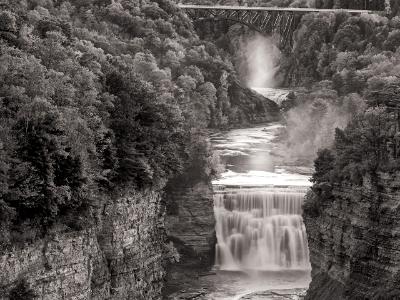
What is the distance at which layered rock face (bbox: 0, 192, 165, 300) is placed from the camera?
56625 millimetres

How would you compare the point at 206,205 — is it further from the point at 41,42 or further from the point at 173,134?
the point at 41,42

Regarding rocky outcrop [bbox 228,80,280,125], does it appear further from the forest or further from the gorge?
the forest

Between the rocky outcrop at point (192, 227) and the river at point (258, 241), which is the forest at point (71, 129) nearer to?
the rocky outcrop at point (192, 227)

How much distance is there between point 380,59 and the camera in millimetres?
117500

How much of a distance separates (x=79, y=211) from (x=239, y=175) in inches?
1814

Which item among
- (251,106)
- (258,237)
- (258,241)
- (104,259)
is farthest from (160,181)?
(251,106)

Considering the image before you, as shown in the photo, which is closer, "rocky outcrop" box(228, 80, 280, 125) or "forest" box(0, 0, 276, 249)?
"forest" box(0, 0, 276, 249)

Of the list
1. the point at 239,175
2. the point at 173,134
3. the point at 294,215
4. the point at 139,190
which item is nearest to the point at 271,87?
the point at 239,175

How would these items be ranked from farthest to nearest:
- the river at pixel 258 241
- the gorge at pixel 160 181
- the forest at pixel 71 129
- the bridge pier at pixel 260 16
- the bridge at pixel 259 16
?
the bridge pier at pixel 260 16 → the bridge at pixel 259 16 → the river at pixel 258 241 → the gorge at pixel 160 181 → the forest at pixel 71 129

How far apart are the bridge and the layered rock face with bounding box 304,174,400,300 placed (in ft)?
272

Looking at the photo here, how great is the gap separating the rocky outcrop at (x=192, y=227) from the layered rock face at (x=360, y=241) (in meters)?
21.4

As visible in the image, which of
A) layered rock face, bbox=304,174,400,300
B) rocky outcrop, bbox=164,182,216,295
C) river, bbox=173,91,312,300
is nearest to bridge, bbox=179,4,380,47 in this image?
river, bbox=173,91,312,300

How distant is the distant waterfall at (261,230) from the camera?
92250mm

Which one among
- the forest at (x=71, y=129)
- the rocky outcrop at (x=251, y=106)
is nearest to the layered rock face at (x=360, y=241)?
the forest at (x=71, y=129)
